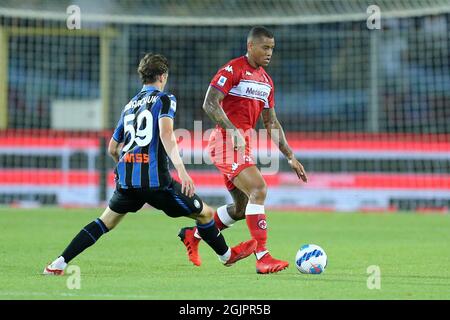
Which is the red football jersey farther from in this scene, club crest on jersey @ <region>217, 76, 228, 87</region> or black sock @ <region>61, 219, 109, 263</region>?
black sock @ <region>61, 219, 109, 263</region>

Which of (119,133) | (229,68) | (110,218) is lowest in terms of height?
(110,218)

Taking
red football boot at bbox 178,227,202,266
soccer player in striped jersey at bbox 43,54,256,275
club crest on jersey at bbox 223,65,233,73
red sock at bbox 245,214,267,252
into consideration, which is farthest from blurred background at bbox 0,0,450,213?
soccer player in striped jersey at bbox 43,54,256,275

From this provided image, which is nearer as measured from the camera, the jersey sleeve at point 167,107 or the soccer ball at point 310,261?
the jersey sleeve at point 167,107

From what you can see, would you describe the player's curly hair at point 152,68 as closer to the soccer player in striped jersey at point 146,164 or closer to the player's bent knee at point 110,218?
the soccer player in striped jersey at point 146,164

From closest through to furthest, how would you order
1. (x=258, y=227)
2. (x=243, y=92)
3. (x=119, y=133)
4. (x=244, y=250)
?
1. (x=119, y=133)
2. (x=244, y=250)
3. (x=258, y=227)
4. (x=243, y=92)

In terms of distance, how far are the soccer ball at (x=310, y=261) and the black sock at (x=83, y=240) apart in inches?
69.1

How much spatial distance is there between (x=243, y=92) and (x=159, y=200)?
5.44 feet

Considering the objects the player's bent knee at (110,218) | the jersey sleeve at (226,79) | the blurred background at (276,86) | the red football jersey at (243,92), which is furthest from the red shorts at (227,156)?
the blurred background at (276,86)

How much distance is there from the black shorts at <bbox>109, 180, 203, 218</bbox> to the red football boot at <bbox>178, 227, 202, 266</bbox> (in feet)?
3.59

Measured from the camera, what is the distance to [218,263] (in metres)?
9.81

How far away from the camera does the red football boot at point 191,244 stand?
9.48 meters

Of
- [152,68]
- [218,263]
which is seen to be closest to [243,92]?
[152,68]

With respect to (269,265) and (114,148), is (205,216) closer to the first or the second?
(269,265)

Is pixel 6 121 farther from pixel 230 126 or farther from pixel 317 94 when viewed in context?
pixel 230 126
